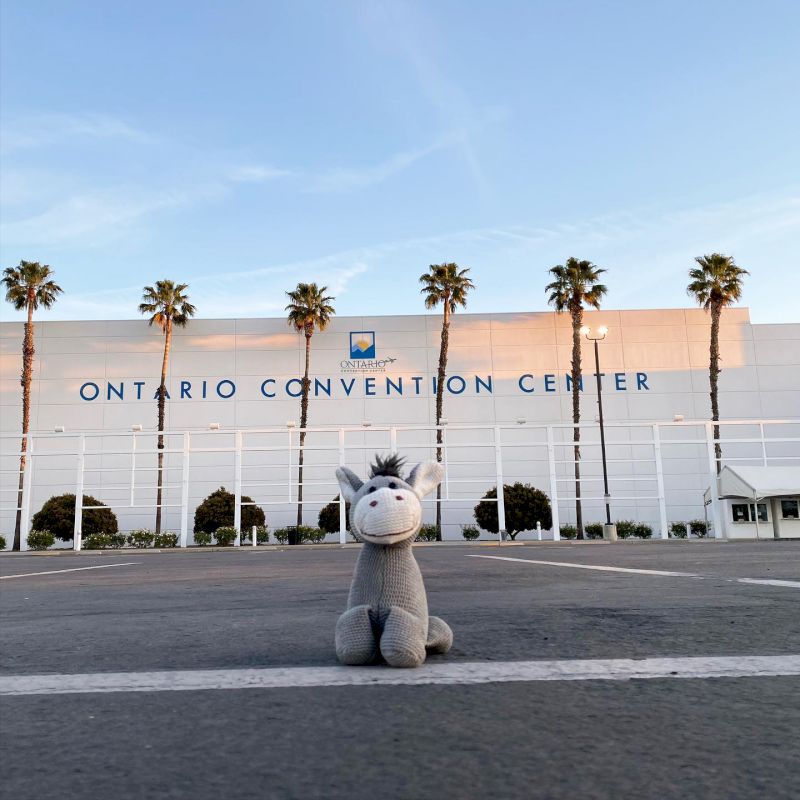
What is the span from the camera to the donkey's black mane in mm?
3320

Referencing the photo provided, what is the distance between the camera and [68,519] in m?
37.5

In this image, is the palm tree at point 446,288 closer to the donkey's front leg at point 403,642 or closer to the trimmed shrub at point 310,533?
the trimmed shrub at point 310,533

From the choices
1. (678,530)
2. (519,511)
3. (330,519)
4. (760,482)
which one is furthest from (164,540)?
(760,482)

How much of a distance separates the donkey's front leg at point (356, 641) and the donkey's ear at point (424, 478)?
0.66 meters

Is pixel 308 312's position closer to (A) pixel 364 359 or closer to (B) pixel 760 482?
(A) pixel 364 359

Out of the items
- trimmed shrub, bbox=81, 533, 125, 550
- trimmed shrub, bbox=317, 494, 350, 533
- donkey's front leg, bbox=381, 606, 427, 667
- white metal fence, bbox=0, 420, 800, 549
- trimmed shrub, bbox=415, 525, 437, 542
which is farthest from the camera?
white metal fence, bbox=0, 420, 800, 549

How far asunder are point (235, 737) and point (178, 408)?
44501mm

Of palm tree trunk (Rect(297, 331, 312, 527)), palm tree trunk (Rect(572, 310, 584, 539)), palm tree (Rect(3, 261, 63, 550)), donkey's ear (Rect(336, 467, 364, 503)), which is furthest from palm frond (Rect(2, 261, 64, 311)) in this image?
donkey's ear (Rect(336, 467, 364, 503))

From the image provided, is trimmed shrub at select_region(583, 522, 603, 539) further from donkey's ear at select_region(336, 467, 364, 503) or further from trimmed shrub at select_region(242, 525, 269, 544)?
donkey's ear at select_region(336, 467, 364, 503)

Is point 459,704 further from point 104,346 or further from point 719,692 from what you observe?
point 104,346

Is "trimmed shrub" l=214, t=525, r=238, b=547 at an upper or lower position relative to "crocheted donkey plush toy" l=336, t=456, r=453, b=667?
lower

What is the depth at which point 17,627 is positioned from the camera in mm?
4285

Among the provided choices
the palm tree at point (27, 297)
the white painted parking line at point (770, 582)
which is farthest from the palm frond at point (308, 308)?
the white painted parking line at point (770, 582)

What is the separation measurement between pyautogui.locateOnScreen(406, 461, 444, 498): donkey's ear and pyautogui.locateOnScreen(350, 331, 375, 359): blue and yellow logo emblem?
4169cm
